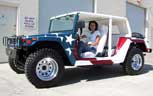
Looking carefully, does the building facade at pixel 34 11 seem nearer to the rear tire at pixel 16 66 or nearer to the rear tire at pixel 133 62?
the rear tire at pixel 16 66

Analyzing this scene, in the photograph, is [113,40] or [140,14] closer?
[113,40]

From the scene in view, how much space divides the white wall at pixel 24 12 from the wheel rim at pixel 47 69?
191 inches

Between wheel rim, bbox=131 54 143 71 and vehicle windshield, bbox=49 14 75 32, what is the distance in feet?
7.48

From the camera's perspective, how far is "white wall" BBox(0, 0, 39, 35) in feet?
34.7

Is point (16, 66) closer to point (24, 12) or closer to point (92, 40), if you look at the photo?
point (92, 40)

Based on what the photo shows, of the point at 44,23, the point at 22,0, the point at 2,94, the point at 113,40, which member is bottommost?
the point at 2,94

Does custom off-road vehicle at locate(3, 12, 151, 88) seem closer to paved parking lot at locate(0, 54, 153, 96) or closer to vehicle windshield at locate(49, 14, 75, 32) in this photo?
vehicle windshield at locate(49, 14, 75, 32)

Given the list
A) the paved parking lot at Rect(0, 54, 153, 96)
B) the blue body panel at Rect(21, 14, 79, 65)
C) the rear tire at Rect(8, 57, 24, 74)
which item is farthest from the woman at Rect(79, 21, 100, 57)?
the rear tire at Rect(8, 57, 24, 74)

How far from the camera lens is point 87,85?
6496 millimetres

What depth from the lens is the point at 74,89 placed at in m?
6.07

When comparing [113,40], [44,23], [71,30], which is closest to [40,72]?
[71,30]

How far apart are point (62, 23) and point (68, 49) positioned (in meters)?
1.30

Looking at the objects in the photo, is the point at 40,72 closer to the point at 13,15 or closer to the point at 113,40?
the point at 113,40

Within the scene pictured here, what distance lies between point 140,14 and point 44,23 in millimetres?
9646
